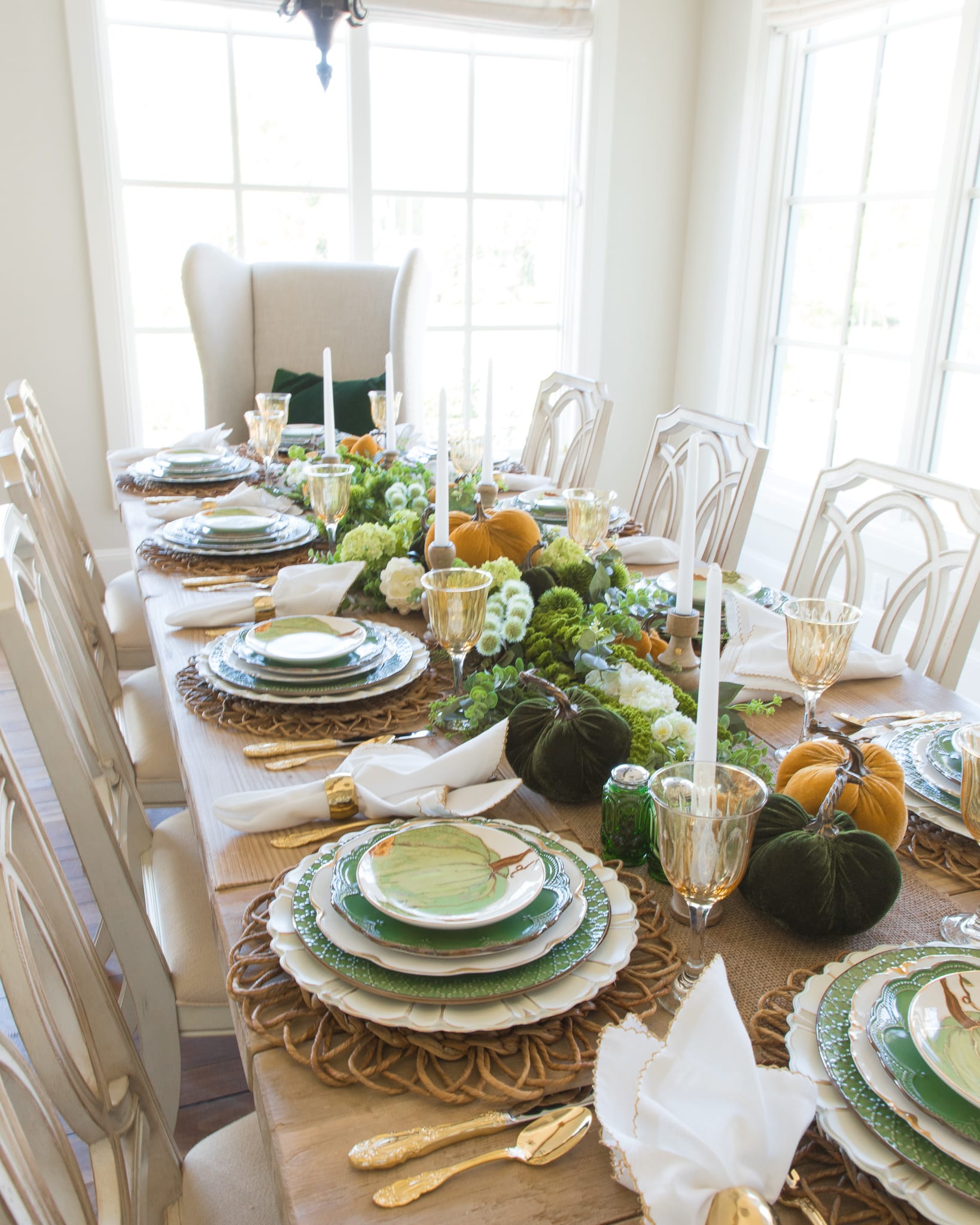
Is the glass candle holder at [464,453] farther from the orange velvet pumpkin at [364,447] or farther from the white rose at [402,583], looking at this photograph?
the white rose at [402,583]

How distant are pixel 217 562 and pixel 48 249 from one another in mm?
2311

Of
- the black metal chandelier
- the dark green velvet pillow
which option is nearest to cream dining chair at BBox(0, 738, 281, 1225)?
the black metal chandelier

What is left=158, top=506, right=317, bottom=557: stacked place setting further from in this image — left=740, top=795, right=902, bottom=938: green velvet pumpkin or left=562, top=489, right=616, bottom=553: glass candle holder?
left=740, top=795, right=902, bottom=938: green velvet pumpkin

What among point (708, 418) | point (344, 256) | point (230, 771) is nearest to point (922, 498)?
point (708, 418)

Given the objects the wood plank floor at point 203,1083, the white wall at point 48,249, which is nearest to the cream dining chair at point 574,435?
the wood plank floor at point 203,1083

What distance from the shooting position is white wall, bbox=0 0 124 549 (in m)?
3.27

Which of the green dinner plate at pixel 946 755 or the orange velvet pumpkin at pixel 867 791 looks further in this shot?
the green dinner plate at pixel 946 755

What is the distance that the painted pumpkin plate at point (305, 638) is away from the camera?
1194 millimetres

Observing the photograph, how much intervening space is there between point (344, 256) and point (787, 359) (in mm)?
1717

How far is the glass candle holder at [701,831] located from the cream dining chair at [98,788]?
47cm

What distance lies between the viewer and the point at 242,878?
0.82 meters

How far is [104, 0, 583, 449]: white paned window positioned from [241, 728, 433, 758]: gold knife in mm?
3016

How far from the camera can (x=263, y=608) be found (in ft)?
4.66

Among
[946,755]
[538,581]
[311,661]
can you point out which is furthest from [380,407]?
[946,755]
